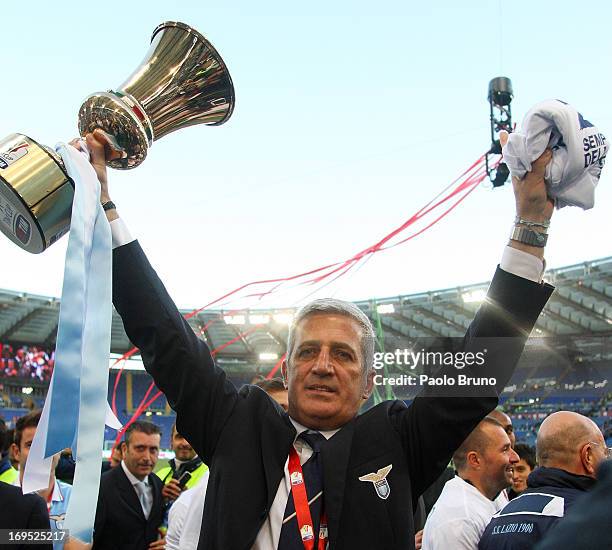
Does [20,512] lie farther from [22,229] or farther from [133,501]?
[133,501]

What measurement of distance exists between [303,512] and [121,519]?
294 cm

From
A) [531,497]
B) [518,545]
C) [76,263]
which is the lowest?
[518,545]

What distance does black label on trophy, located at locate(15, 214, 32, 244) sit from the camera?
132 cm

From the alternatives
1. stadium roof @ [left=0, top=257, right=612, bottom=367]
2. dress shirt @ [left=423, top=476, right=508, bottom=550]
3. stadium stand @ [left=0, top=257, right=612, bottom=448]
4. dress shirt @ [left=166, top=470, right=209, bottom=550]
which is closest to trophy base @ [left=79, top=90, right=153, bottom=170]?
dress shirt @ [left=166, top=470, right=209, bottom=550]

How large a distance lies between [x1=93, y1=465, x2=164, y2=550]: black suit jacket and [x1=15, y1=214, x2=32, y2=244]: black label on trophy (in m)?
2.95

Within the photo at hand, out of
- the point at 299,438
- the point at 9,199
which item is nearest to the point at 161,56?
the point at 9,199

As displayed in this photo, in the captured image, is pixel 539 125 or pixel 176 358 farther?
pixel 176 358

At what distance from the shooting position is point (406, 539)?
1.40 meters

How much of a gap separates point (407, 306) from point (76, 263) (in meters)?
23.6

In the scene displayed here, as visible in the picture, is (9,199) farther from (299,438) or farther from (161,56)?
(299,438)

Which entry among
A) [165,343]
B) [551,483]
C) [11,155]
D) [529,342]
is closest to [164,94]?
[11,155]

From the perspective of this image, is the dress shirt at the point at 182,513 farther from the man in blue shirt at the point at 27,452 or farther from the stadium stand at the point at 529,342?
the stadium stand at the point at 529,342

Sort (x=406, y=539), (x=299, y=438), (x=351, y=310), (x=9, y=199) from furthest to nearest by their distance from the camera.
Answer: (x=351, y=310)
(x=299, y=438)
(x=406, y=539)
(x=9, y=199)

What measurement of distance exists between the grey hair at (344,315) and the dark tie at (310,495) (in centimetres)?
23
